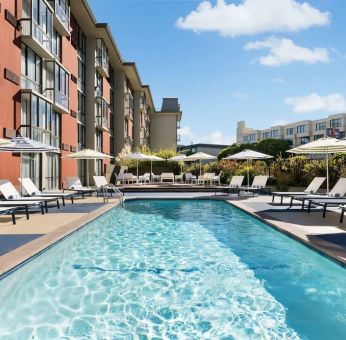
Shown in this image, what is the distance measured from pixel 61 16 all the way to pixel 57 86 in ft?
13.3

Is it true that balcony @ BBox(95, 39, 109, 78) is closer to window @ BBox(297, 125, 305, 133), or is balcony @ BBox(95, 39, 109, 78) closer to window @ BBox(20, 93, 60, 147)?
window @ BBox(20, 93, 60, 147)

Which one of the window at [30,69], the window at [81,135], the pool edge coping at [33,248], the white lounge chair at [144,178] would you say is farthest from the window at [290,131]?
the pool edge coping at [33,248]

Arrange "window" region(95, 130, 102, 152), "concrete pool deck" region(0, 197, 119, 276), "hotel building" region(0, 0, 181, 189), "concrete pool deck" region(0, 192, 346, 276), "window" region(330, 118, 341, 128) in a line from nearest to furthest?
1. "concrete pool deck" region(0, 197, 119, 276)
2. "concrete pool deck" region(0, 192, 346, 276)
3. "hotel building" region(0, 0, 181, 189)
4. "window" region(95, 130, 102, 152)
5. "window" region(330, 118, 341, 128)

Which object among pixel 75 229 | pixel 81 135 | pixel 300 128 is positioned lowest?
pixel 75 229

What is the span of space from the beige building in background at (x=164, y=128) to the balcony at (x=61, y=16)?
32750mm

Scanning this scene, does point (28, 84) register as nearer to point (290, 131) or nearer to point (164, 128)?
point (164, 128)

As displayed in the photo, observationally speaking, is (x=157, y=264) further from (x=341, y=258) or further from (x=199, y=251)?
(x=341, y=258)

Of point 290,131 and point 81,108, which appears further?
point 290,131

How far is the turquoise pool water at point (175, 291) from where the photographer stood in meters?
4.14

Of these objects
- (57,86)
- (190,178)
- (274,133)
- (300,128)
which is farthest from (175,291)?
(274,133)

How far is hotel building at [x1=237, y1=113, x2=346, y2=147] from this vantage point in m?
79.5

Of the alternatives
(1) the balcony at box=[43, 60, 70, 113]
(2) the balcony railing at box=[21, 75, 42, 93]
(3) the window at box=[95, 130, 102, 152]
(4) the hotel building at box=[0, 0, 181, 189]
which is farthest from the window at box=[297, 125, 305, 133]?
(2) the balcony railing at box=[21, 75, 42, 93]

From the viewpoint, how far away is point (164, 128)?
56.3 metres

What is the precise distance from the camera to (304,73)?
20.3m
